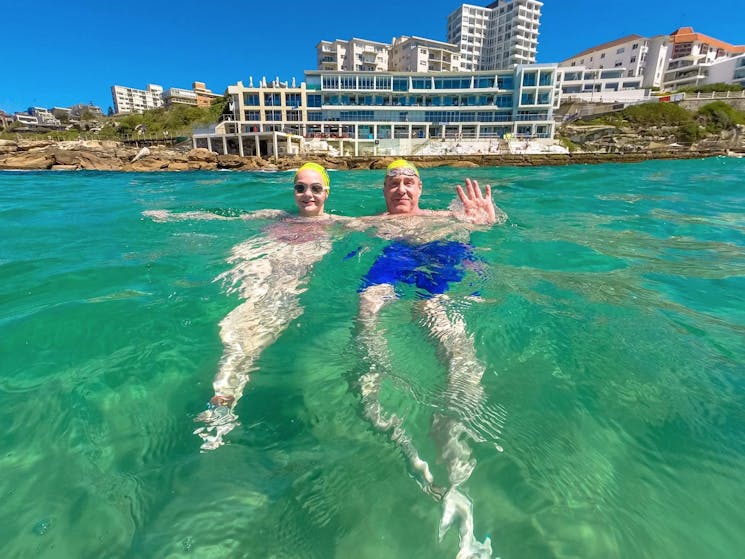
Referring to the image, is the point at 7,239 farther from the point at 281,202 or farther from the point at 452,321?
the point at 452,321

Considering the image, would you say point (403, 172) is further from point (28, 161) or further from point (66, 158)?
point (28, 161)

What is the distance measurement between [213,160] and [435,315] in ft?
144

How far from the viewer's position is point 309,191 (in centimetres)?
543

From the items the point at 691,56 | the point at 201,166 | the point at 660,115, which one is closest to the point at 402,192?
the point at 201,166

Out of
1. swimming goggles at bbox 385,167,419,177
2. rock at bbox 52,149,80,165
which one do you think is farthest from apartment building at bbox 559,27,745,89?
swimming goggles at bbox 385,167,419,177

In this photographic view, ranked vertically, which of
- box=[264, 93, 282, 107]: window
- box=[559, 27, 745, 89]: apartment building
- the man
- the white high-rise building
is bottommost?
the man

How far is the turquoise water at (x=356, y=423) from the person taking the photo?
5.38 ft

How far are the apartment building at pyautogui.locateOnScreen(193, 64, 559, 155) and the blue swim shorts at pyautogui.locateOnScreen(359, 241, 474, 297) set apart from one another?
5672 centimetres

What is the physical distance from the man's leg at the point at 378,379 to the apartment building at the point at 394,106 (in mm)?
57881

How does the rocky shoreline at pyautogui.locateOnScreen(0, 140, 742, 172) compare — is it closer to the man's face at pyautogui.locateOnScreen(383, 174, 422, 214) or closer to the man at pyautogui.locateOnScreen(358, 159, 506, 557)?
the man's face at pyautogui.locateOnScreen(383, 174, 422, 214)

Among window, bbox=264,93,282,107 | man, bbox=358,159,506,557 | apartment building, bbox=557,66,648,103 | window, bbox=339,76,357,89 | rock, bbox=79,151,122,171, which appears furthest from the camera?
apartment building, bbox=557,66,648,103

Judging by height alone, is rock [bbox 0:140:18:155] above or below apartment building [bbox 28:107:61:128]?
below

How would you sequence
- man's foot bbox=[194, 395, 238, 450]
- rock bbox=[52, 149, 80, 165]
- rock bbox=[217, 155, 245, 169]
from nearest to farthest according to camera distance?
1. man's foot bbox=[194, 395, 238, 450]
2. rock bbox=[52, 149, 80, 165]
3. rock bbox=[217, 155, 245, 169]

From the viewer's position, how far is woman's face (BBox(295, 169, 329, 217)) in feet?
17.7
